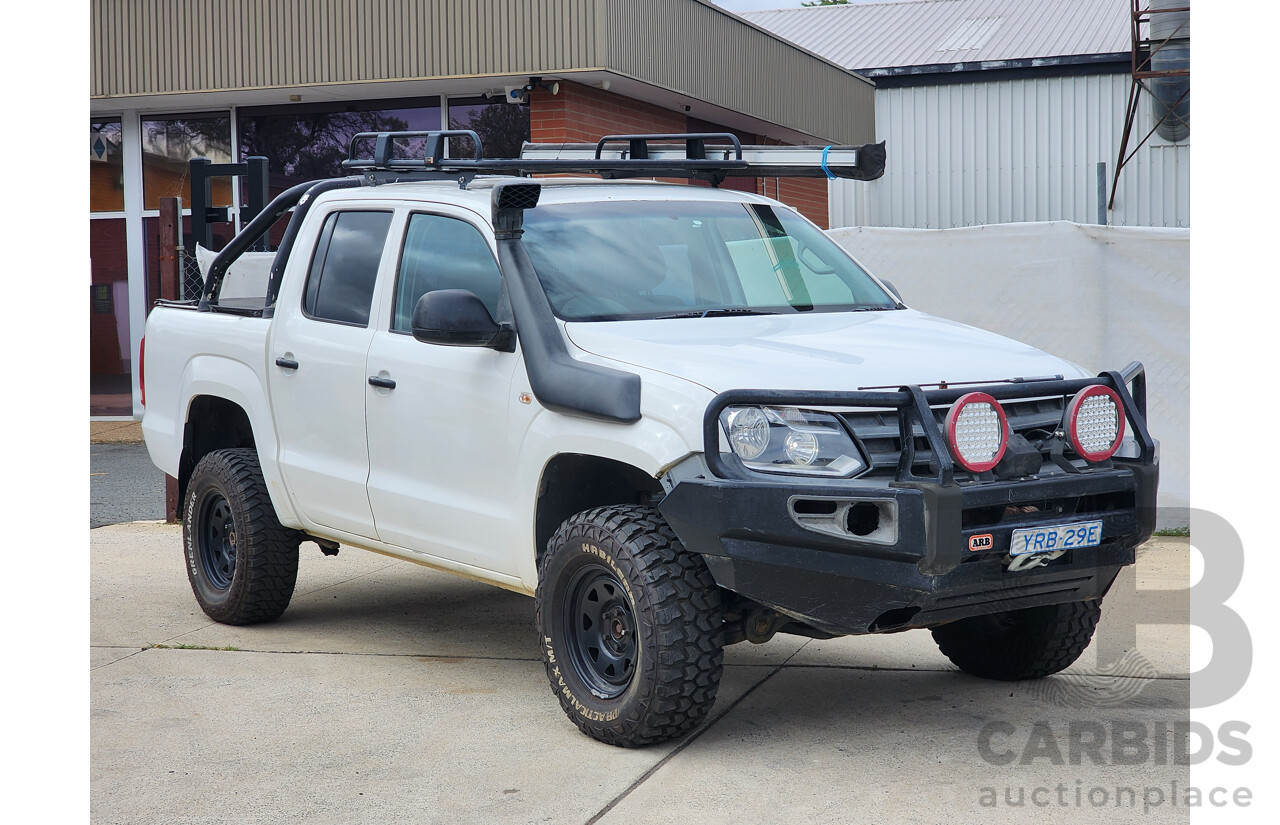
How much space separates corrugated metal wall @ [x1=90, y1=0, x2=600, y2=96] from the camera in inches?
500

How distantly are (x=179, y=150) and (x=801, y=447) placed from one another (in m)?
13.2

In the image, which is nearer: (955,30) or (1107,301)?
(1107,301)

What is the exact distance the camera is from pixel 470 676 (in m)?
5.84

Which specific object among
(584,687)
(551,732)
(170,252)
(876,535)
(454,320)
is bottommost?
(551,732)

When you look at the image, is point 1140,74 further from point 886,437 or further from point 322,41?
point 886,437

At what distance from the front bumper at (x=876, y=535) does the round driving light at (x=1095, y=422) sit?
10 cm

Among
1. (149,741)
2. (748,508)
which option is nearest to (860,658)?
(748,508)

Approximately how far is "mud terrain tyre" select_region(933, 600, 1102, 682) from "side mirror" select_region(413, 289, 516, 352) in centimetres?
224

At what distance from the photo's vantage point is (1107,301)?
872 centimetres

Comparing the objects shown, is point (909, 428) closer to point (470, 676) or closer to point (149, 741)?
point (470, 676)

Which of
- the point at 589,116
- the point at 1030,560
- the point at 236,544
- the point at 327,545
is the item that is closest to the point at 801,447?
the point at 1030,560

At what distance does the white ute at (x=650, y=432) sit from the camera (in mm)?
4289

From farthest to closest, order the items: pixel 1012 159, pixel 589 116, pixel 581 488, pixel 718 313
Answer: pixel 1012 159, pixel 589 116, pixel 718 313, pixel 581 488

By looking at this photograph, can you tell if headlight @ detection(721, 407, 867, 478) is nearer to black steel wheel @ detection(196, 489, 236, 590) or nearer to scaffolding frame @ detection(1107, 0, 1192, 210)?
black steel wheel @ detection(196, 489, 236, 590)
